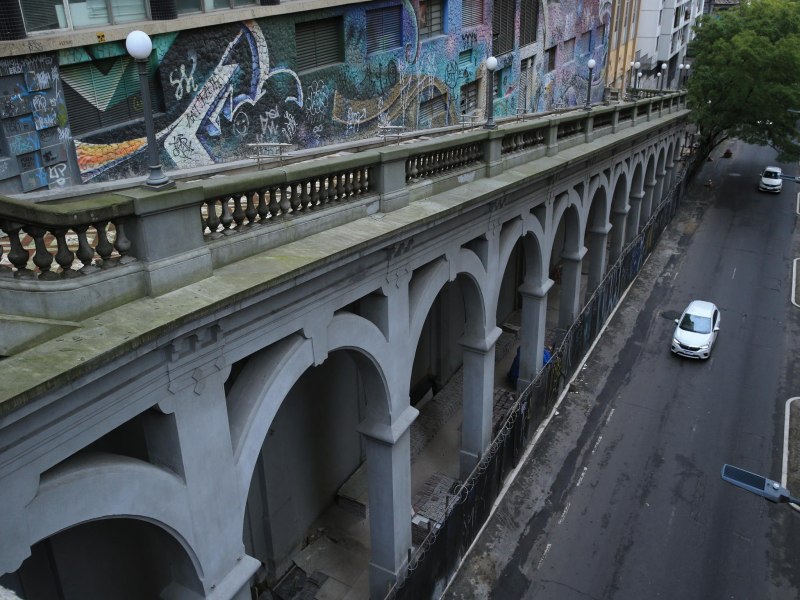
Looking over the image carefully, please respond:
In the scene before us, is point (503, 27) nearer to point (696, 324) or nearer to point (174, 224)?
point (696, 324)

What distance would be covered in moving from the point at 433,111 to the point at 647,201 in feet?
64.1

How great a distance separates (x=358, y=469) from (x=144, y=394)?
1101 centimetres

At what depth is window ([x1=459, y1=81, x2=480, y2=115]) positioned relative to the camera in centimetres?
2438

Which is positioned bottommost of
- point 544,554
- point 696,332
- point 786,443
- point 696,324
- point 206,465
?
point 786,443

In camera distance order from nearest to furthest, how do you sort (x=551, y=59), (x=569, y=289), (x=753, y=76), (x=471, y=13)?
(x=471, y=13), (x=569, y=289), (x=551, y=59), (x=753, y=76)

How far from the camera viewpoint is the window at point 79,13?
10.2 meters

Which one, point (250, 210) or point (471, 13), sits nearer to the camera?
point (250, 210)

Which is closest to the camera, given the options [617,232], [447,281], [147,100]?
[147,100]

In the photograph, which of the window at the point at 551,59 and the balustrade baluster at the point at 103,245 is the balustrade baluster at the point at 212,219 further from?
the window at the point at 551,59

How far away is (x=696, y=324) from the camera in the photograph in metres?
24.9

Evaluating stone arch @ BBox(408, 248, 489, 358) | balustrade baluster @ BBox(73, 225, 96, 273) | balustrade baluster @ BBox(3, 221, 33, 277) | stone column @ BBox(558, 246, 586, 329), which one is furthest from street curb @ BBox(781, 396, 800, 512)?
balustrade baluster @ BBox(3, 221, 33, 277)

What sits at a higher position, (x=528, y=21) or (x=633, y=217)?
(x=528, y=21)

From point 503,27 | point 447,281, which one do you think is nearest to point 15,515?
point 447,281

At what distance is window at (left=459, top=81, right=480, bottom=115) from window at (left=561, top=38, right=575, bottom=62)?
1175cm
